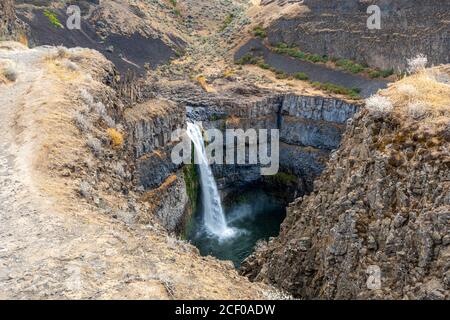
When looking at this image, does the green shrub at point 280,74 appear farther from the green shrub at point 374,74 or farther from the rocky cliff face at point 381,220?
the rocky cliff face at point 381,220

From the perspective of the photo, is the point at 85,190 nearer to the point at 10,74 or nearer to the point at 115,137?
the point at 115,137

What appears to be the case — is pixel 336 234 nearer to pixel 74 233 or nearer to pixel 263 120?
pixel 74 233

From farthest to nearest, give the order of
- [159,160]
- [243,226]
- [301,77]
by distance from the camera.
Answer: [301,77], [243,226], [159,160]

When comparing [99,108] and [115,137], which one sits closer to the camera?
[115,137]

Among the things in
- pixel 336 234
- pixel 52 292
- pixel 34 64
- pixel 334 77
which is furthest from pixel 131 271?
pixel 334 77

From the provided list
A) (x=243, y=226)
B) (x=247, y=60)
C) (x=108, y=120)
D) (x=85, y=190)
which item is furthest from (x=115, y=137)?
(x=247, y=60)

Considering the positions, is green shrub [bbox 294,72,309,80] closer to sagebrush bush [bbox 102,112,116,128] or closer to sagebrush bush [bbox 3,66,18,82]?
sagebrush bush [bbox 3,66,18,82]
